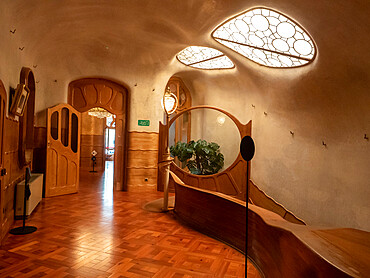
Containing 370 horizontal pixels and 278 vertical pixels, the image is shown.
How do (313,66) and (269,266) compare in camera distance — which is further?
(313,66)

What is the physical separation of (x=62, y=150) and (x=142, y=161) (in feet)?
7.16

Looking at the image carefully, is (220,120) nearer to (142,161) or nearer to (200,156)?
(200,156)

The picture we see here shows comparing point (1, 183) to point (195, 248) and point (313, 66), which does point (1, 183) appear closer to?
point (195, 248)

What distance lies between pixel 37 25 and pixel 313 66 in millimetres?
4896

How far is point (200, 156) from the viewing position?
28.6ft

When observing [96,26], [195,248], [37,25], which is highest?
[96,26]

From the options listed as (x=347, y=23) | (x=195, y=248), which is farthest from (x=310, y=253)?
(x=347, y=23)

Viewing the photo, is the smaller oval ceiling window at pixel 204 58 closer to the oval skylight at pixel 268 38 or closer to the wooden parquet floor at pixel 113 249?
the oval skylight at pixel 268 38

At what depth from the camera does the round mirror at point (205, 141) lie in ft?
28.1

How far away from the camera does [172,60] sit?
7.84 metres

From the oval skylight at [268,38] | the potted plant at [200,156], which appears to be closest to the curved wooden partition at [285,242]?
the oval skylight at [268,38]

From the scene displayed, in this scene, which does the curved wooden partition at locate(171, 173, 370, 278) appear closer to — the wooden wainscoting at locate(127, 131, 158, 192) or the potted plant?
the wooden wainscoting at locate(127, 131, 158, 192)

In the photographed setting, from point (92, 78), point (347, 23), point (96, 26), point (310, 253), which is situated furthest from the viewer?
point (92, 78)

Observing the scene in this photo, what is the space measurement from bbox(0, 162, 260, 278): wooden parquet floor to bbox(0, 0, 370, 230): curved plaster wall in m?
2.29
